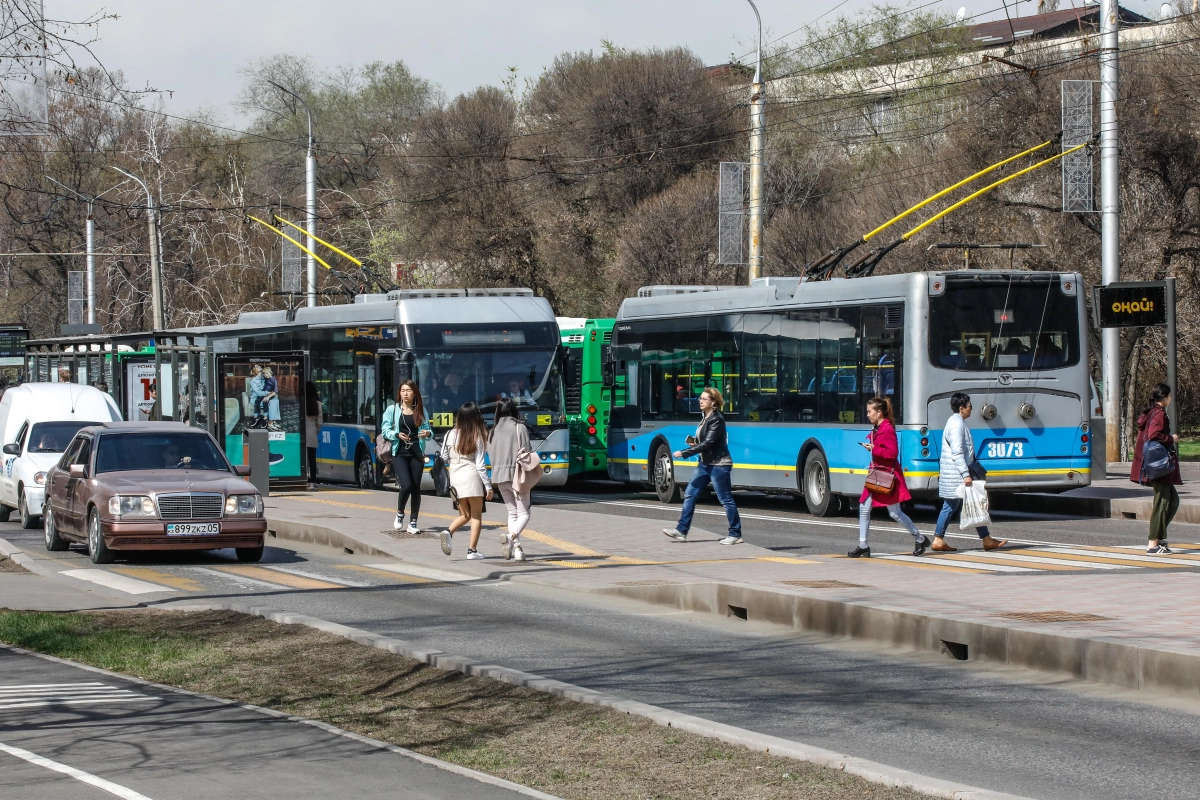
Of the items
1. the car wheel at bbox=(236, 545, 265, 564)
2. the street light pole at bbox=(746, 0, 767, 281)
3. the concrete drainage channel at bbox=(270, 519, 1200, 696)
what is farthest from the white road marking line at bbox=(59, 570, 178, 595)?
the street light pole at bbox=(746, 0, 767, 281)

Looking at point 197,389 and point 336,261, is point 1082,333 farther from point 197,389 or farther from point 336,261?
point 336,261

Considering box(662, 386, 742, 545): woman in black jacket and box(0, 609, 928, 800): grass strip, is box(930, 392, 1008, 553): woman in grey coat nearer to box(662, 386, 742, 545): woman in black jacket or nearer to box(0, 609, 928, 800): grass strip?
box(662, 386, 742, 545): woman in black jacket

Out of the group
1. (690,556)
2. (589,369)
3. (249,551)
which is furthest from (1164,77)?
(249,551)

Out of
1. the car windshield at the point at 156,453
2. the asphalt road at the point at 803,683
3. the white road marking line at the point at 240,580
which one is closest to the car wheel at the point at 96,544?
the car windshield at the point at 156,453

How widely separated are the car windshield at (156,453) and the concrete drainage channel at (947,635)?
257 inches

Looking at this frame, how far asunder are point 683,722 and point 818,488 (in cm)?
1555

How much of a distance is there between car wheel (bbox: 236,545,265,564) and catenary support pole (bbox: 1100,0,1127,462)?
15.5m

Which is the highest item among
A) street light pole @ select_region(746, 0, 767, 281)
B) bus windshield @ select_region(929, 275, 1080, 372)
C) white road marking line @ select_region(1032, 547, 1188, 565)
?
street light pole @ select_region(746, 0, 767, 281)

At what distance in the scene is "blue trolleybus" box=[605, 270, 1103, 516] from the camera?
21.2 meters

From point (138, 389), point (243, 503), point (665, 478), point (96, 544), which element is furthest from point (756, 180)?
point (96, 544)

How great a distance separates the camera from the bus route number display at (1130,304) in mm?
22344

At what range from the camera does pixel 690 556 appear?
16.9 metres

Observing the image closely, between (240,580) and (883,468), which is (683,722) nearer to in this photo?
(240,580)

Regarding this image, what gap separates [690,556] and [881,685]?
747cm
